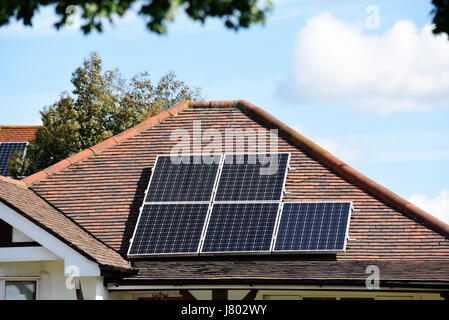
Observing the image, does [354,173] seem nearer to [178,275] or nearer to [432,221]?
[432,221]

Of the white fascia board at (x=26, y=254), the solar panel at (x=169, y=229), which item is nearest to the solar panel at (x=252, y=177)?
the solar panel at (x=169, y=229)

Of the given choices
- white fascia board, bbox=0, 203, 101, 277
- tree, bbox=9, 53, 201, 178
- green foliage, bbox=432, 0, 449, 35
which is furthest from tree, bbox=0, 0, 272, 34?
tree, bbox=9, 53, 201, 178

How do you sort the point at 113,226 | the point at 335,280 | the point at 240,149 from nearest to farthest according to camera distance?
→ 1. the point at 335,280
2. the point at 113,226
3. the point at 240,149

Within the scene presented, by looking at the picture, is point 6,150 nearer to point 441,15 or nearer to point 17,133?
point 17,133

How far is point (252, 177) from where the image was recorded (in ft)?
68.0

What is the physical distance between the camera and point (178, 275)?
18281mm

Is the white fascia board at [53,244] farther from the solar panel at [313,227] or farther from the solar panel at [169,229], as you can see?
the solar panel at [313,227]

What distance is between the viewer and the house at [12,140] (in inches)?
1380

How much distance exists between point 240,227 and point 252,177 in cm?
Result: 173

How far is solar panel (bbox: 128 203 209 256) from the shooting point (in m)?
19.3

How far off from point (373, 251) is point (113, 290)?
5814 mm

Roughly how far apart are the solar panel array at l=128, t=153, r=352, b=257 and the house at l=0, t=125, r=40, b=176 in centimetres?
1520
